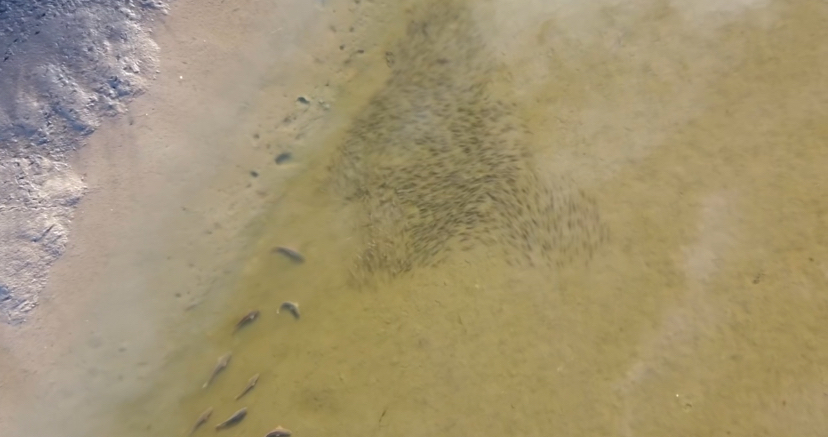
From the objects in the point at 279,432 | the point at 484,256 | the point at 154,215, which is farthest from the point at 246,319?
the point at 484,256

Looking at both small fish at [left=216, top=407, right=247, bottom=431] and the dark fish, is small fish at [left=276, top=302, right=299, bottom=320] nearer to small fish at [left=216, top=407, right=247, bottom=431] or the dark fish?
small fish at [left=216, top=407, right=247, bottom=431]

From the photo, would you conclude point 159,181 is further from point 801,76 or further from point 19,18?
point 801,76

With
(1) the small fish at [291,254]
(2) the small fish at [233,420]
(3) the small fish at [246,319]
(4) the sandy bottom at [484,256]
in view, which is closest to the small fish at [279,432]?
(4) the sandy bottom at [484,256]

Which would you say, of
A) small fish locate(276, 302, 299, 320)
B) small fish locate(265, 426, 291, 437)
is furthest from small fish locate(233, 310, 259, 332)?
small fish locate(265, 426, 291, 437)

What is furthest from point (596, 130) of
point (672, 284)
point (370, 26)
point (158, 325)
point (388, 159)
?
point (158, 325)

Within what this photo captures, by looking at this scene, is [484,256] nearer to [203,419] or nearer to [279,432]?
[279,432]

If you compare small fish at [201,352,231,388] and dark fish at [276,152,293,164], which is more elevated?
dark fish at [276,152,293,164]
